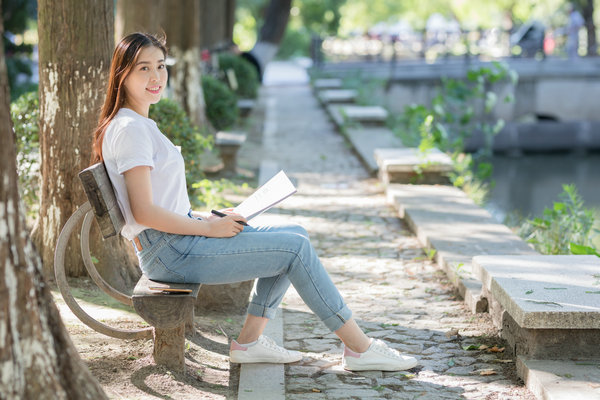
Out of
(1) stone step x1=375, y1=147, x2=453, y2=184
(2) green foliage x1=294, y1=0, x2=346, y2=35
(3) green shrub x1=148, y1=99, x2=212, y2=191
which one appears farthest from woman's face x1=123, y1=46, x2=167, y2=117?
(2) green foliage x1=294, y1=0, x2=346, y2=35

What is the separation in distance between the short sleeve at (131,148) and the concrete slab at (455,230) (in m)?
2.32

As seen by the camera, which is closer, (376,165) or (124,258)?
(124,258)

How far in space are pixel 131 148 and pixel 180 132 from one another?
378 centimetres

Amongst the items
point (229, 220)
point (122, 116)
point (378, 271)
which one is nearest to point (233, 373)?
point (229, 220)

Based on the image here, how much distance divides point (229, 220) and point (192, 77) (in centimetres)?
825

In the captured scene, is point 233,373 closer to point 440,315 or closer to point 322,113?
point 440,315

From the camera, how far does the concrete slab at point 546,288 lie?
3957mm

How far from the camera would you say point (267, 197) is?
401cm

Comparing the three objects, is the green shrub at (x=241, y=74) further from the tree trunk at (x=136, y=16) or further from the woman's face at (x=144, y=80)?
the woman's face at (x=144, y=80)

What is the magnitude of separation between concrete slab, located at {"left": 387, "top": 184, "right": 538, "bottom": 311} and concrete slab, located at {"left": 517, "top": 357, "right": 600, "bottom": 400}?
3.31 ft

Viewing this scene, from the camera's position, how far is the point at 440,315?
204 inches

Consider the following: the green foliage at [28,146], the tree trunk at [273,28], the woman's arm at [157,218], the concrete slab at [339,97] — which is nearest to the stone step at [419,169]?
the green foliage at [28,146]

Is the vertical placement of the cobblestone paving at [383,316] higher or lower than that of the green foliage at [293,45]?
lower

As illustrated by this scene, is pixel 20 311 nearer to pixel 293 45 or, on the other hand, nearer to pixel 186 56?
pixel 186 56
